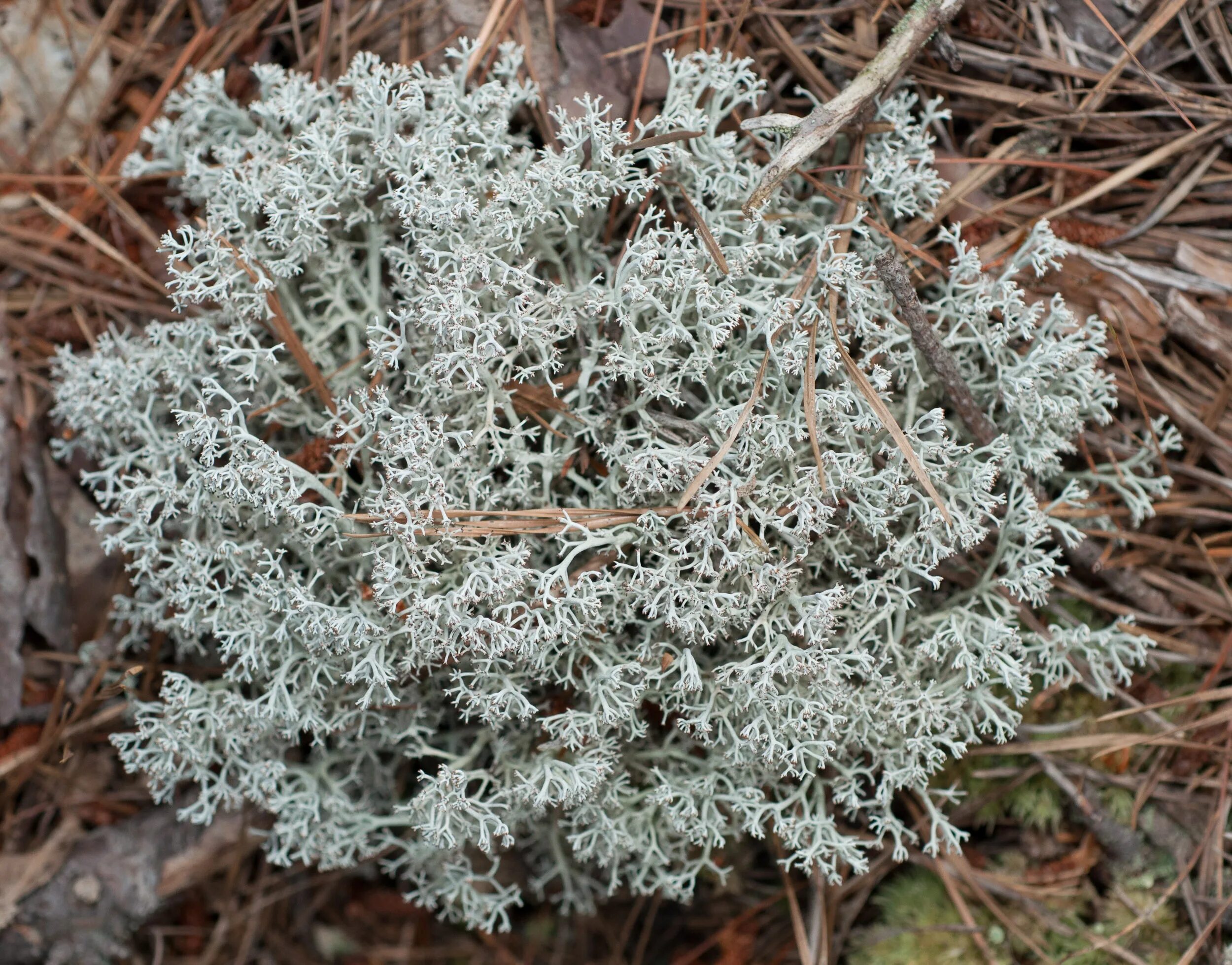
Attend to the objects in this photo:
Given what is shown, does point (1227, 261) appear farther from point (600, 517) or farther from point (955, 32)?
point (600, 517)

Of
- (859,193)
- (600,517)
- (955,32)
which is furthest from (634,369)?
(955,32)

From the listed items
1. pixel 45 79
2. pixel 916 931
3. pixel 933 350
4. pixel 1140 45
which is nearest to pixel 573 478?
pixel 933 350

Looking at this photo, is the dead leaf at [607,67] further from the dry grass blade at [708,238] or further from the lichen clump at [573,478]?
the dry grass blade at [708,238]

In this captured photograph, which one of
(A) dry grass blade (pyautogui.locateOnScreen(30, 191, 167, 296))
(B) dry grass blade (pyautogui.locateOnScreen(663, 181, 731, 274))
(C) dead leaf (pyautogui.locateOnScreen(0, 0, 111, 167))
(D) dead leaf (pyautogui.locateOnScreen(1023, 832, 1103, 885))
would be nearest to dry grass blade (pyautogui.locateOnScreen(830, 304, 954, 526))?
(B) dry grass blade (pyautogui.locateOnScreen(663, 181, 731, 274))

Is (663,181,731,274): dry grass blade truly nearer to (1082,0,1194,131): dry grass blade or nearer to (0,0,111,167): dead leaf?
(1082,0,1194,131): dry grass blade

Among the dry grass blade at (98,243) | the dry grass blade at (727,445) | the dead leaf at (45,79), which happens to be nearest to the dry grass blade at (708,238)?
the dry grass blade at (727,445)
